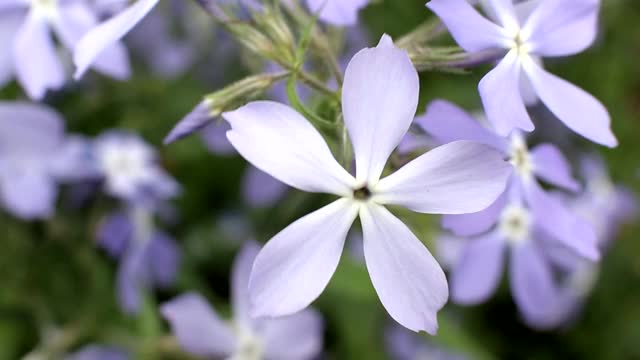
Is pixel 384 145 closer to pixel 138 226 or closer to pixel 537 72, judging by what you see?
pixel 537 72

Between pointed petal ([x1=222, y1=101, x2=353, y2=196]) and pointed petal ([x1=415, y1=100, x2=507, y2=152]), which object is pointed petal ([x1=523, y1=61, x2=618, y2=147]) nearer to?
pointed petal ([x1=415, y1=100, x2=507, y2=152])

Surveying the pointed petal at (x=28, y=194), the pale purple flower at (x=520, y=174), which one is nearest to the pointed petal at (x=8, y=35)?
the pointed petal at (x=28, y=194)

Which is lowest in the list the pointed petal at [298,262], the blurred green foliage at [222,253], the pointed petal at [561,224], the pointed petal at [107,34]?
the blurred green foliage at [222,253]

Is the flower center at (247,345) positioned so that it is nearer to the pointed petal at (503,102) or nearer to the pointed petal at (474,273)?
the pointed petal at (474,273)

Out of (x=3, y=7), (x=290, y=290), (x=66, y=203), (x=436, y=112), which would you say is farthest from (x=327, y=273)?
(x=66, y=203)

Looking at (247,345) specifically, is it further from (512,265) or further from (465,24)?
(465,24)

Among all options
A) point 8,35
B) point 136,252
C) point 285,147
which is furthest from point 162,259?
point 285,147
